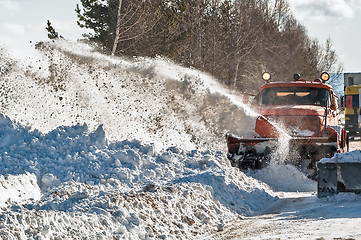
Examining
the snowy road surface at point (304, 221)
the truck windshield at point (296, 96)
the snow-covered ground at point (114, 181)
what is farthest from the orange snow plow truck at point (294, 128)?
the snowy road surface at point (304, 221)

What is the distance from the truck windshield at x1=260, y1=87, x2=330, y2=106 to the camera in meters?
12.3

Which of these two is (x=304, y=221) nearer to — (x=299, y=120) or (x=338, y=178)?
(x=338, y=178)

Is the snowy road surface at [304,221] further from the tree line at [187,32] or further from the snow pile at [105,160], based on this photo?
the tree line at [187,32]

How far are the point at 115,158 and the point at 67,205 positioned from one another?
2034 mm

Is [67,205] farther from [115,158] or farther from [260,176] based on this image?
[260,176]

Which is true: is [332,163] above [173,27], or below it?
below

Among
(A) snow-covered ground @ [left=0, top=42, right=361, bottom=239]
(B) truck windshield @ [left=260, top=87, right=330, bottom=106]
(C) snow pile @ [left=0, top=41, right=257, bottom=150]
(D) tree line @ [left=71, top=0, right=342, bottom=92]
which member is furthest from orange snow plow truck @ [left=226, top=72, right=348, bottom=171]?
(D) tree line @ [left=71, top=0, right=342, bottom=92]

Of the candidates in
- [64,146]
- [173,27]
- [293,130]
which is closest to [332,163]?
[293,130]

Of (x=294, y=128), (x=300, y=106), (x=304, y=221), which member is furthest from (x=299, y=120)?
(x=304, y=221)

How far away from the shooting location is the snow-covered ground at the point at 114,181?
6.04 meters

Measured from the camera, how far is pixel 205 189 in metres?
8.01

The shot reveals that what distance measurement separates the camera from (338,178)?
28.0 feet

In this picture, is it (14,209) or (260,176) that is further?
(260,176)

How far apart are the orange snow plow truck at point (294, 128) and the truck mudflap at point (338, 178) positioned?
208 cm
